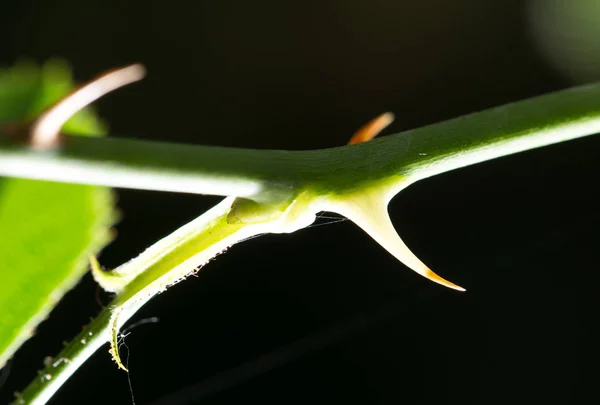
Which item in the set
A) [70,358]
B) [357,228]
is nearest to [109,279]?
[70,358]

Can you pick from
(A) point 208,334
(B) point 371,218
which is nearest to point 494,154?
(B) point 371,218

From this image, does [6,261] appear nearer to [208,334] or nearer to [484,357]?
[208,334]

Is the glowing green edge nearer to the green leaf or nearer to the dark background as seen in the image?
the green leaf

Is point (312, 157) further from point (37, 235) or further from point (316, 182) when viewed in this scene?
point (37, 235)

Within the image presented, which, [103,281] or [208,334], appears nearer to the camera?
[103,281]

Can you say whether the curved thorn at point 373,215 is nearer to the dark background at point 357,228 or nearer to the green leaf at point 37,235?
the green leaf at point 37,235

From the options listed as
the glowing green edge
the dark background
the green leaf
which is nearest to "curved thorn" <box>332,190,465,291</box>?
the glowing green edge

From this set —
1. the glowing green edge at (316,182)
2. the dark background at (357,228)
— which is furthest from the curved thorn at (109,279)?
the dark background at (357,228)
